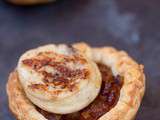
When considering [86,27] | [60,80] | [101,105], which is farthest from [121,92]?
[86,27]

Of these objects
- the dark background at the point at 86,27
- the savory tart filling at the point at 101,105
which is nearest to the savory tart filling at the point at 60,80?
the savory tart filling at the point at 101,105

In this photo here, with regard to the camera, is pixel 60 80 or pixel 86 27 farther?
pixel 86 27

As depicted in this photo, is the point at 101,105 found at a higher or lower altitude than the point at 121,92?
lower

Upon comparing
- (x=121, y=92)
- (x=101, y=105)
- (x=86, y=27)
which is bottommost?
(x=101, y=105)

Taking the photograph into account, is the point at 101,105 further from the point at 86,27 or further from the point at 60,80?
the point at 86,27

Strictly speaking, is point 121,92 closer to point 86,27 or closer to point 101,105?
point 101,105

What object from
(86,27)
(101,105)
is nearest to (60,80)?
(101,105)

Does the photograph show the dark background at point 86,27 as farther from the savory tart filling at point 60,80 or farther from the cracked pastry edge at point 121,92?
the savory tart filling at point 60,80
